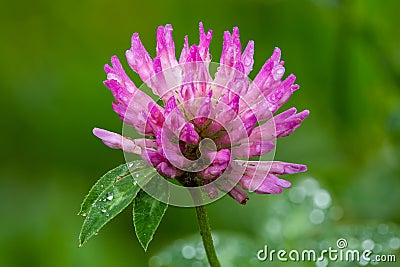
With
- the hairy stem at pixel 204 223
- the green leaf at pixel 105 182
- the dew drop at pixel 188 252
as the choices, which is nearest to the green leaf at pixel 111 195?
the green leaf at pixel 105 182

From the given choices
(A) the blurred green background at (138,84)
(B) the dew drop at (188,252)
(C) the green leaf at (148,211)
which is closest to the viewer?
(C) the green leaf at (148,211)

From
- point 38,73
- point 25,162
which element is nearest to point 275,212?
point 25,162

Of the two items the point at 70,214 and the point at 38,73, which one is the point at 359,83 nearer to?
the point at 70,214

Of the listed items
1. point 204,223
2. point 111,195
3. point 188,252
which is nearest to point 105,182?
point 111,195

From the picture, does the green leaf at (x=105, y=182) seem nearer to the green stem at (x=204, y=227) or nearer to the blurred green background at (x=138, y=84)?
the green stem at (x=204, y=227)

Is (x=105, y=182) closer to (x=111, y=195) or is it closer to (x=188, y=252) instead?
(x=111, y=195)

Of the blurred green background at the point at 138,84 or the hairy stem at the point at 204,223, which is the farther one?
the blurred green background at the point at 138,84
